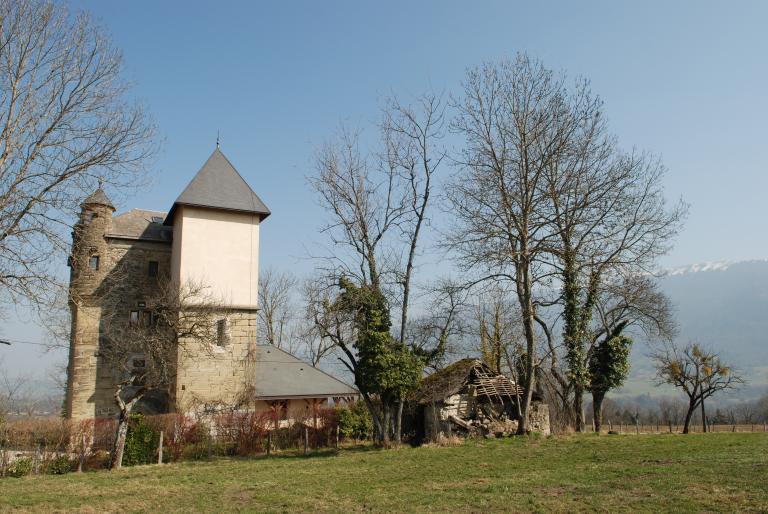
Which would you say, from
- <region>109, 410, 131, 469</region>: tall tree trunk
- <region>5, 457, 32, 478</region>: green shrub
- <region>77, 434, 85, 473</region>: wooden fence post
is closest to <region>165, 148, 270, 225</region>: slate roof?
<region>109, 410, 131, 469</region>: tall tree trunk

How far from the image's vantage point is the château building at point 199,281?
2502 centimetres

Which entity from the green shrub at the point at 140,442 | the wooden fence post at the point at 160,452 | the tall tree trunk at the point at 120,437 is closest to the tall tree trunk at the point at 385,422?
the wooden fence post at the point at 160,452

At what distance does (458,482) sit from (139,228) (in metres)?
22.5

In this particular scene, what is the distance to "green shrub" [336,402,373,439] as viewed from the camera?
22.4 metres

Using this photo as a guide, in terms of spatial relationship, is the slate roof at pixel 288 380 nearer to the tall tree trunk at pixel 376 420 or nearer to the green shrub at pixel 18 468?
the tall tree trunk at pixel 376 420

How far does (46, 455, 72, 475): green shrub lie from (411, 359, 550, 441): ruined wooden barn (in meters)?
12.4

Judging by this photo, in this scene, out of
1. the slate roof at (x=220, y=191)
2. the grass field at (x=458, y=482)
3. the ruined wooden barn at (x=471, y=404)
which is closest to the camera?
the grass field at (x=458, y=482)

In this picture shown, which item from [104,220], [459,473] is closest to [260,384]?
[104,220]

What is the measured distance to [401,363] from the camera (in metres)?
20.4

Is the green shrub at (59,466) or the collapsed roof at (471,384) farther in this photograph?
the collapsed roof at (471,384)

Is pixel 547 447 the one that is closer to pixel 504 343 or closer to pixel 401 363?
pixel 401 363

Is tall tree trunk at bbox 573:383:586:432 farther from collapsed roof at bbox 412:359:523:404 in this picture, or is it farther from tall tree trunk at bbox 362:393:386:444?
tall tree trunk at bbox 362:393:386:444

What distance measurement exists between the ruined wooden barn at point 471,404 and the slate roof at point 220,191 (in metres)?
12.3

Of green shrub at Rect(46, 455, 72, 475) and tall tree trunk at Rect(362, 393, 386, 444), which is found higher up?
tall tree trunk at Rect(362, 393, 386, 444)
